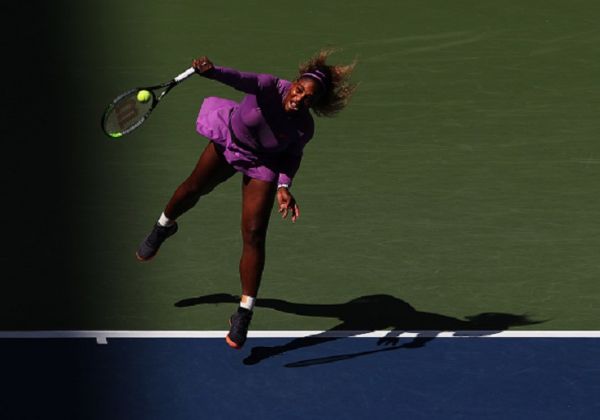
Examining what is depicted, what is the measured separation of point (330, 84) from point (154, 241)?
217 centimetres

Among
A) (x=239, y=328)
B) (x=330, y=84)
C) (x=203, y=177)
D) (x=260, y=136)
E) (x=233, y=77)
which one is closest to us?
(x=233, y=77)

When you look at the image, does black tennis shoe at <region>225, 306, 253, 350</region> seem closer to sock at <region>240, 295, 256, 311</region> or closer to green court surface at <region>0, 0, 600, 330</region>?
sock at <region>240, 295, 256, 311</region>

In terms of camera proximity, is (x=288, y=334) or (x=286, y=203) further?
(x=288, y=334)

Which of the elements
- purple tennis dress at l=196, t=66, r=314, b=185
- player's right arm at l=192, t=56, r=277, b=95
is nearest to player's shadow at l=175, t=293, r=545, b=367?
purple tennis dress at l=196, t=66, r=314, b=185

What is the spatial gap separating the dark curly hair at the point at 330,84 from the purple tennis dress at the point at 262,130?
0.13 m

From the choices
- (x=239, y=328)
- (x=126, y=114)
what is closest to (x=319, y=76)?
(x=126, y=114)

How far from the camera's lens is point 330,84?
476 inches

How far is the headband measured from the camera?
12.0 meters

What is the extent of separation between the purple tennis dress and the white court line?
1.18 m

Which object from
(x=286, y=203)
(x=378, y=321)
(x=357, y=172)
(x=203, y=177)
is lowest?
(x=378, y=321)

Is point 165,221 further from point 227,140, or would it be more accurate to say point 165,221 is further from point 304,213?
point 304,213

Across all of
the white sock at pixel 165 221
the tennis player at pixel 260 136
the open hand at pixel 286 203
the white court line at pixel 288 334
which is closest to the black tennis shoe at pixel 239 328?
the tennis player at pixel 260 136

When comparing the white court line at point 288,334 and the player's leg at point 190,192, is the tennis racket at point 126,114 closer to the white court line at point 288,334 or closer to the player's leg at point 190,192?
the player's leg at point 190,192

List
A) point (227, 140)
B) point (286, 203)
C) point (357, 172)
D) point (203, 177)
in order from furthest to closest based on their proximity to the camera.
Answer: point (357, 172) → point (203, 177) → point (227, 140) → point (286, 203)
